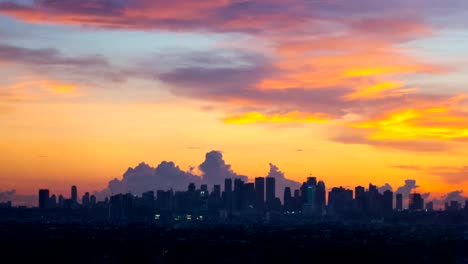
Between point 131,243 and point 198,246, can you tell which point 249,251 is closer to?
point 198,246

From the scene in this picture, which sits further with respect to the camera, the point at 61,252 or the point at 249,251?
the point at 249,251

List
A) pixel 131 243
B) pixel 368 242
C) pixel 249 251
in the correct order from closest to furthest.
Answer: pixel 249 251, pixel 131 243, pixel 368 242

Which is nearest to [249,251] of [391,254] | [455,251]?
[391,254]

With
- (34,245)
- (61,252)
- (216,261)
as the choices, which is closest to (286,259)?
(216,261)

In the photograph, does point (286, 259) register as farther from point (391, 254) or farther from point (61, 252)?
point (61, 252)

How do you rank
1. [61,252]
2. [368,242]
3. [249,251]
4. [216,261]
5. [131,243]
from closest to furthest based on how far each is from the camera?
[216,261] → [61,252] → [249,251] → [131,243] → [368,242]

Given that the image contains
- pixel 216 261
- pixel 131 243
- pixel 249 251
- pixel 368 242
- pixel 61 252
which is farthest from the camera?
pixel 368 242

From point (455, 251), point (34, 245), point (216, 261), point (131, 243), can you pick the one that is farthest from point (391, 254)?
point (34, 245)

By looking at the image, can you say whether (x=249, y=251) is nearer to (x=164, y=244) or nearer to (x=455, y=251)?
(x=164, y=244)

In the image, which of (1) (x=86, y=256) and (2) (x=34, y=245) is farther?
(2) (x=34, y=245)
